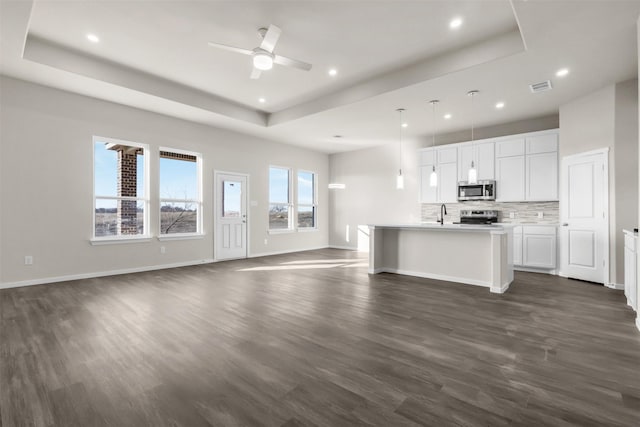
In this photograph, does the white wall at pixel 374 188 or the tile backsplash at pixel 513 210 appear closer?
the tile backsplash at pixel 513 210

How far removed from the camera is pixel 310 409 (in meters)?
1.78

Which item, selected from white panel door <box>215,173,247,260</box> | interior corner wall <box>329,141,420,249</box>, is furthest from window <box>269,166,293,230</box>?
interior corner wall <box>329,141,420,249</box>

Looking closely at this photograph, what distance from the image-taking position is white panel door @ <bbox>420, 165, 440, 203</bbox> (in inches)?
292

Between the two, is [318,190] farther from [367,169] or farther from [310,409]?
[310,409]

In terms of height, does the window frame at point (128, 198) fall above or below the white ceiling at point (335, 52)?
below

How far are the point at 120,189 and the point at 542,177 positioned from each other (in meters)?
8.10

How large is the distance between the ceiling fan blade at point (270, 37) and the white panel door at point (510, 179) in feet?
17.3

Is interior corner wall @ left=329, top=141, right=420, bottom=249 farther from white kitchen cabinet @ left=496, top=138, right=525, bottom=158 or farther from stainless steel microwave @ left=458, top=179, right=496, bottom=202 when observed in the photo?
white kitchen cabinet @ left=496, top=138, right=525, bottom=158

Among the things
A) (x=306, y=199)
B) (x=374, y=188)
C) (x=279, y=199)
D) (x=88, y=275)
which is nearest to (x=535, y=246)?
(x=374, y=188)

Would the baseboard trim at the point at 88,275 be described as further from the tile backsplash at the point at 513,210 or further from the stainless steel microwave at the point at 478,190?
the stainless steel microwave at the point at 478,190

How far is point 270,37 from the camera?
11.0ft

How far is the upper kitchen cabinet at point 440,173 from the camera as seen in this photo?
23.2ft

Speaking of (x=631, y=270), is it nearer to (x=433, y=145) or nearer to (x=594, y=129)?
(x=594, y=129)

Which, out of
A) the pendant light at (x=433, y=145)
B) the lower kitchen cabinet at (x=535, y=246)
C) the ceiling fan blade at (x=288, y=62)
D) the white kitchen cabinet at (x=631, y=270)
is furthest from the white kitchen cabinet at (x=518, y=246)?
the ceiling fan blade at (x=288, y=62)
